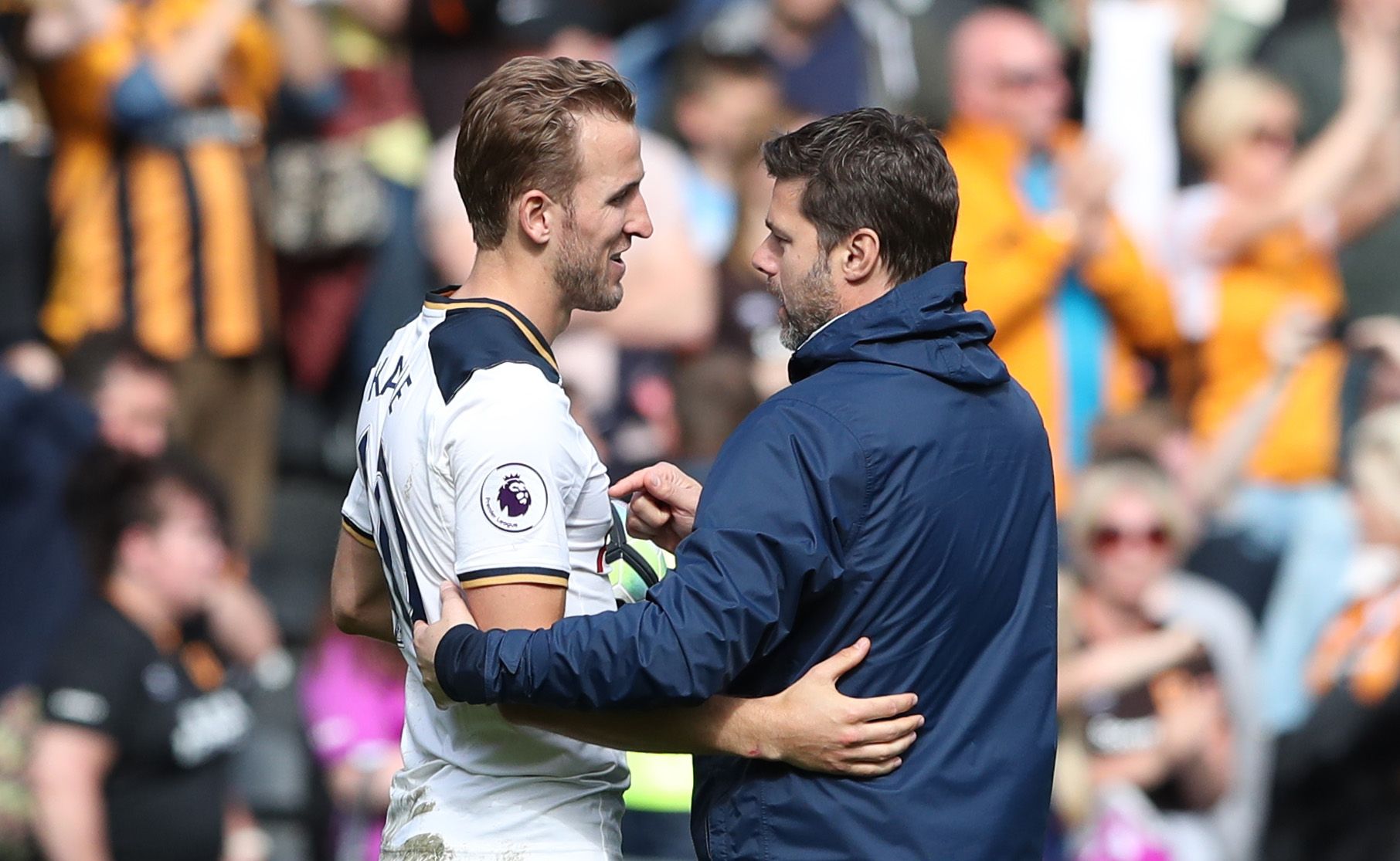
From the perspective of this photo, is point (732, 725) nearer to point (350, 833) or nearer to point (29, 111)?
point (350, 833)

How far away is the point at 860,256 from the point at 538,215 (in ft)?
1.53

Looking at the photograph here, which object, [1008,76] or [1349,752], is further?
[1008,76]

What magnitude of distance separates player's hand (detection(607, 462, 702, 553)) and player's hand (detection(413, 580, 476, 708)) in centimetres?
36

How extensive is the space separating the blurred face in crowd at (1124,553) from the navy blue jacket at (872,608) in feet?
10.4

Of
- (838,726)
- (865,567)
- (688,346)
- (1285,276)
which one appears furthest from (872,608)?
(1285,276)

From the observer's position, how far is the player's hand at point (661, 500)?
9.70 ft

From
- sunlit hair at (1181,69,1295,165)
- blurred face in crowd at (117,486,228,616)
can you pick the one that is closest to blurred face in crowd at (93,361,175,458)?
blurred face in crowd at (117,486,228,616)

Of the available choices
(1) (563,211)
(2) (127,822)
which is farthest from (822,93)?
(1) (563,211)

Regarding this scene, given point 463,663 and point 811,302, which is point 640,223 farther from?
point 463,663

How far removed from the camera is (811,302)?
280 centimetres

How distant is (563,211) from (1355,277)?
489cm

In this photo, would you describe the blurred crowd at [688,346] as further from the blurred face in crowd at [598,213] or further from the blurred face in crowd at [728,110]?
the blurred face in crowd at [598,213]

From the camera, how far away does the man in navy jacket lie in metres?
2.54

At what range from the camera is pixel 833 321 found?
2760 mm
